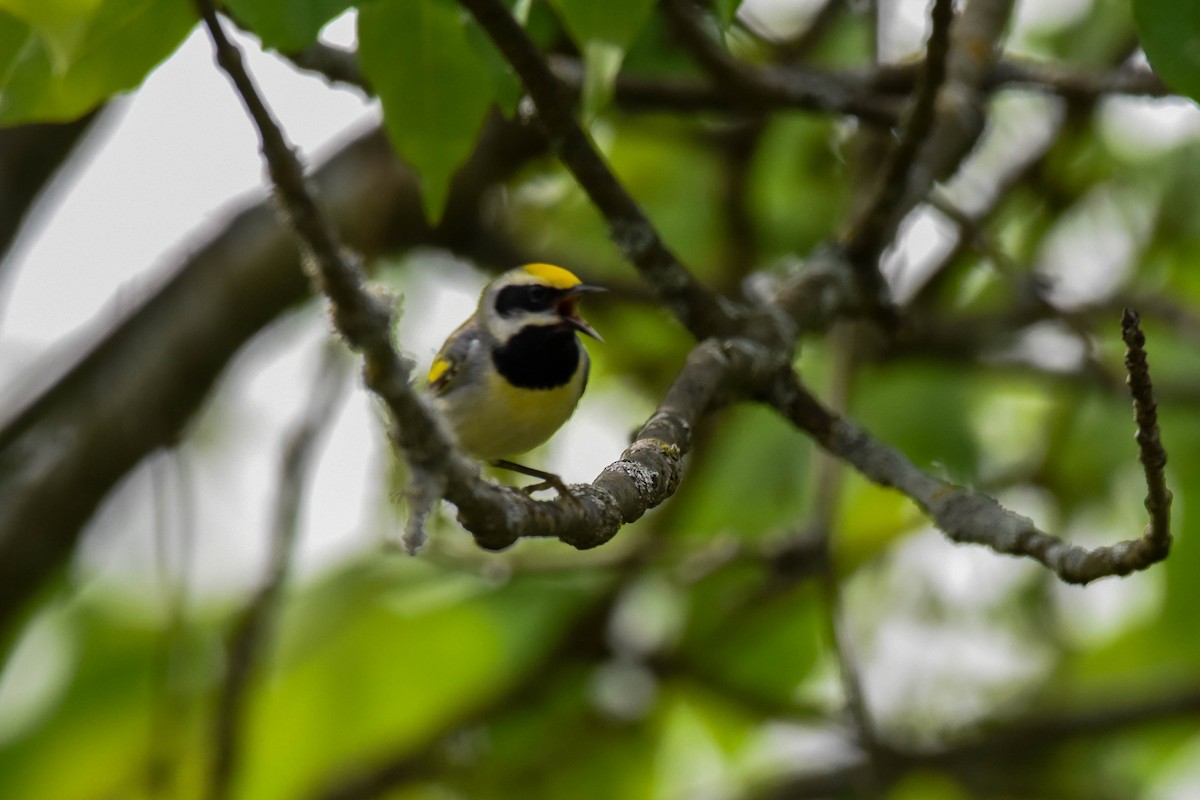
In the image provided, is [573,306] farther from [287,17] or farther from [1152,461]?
[1152,461]

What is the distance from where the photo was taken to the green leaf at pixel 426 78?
2.21 m

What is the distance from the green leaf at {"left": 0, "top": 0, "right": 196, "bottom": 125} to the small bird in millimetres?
1618

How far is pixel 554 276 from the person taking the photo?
171 inches

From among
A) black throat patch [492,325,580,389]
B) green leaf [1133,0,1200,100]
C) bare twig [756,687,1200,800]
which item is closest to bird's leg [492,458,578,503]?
black throat patch [492,325,580,389]

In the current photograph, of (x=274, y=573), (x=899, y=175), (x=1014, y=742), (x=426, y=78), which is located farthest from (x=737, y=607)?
(x=426, y=78)

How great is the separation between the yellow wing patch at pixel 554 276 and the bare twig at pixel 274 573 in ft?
2.39

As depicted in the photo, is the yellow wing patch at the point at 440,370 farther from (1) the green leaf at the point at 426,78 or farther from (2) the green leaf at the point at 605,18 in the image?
(2) the green leaf at the point at 605,18

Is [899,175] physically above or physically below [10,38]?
above

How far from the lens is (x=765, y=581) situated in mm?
4867

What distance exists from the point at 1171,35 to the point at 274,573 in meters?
3.22

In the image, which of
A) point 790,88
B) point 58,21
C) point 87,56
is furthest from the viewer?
point 790,88

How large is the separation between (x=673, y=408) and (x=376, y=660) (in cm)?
378

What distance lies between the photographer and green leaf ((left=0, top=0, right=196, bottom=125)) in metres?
2.06

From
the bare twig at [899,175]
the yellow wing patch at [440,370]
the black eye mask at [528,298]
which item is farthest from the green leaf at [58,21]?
the black eye mask at [528,298]
